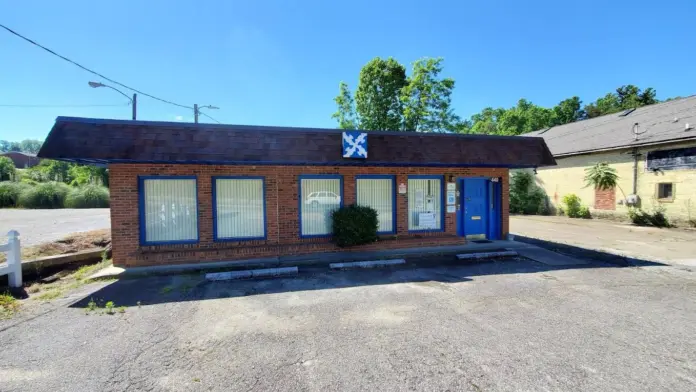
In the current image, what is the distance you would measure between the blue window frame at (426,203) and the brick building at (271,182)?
0.03m

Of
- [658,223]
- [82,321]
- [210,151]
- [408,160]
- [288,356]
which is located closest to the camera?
[288,356]

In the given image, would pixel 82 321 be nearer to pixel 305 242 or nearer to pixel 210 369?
pixel 210 369

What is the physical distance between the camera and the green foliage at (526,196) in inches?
867

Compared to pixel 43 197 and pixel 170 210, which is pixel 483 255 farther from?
pixel 43 197

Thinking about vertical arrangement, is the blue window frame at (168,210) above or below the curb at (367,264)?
above

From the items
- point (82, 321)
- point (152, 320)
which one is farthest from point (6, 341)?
point (152, 320)

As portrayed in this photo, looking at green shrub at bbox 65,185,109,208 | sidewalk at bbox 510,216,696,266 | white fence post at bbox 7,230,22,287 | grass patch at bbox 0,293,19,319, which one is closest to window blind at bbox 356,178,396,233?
sidewalk at bbox 510,216,696,266

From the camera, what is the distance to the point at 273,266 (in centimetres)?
808

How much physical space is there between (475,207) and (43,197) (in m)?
35.2

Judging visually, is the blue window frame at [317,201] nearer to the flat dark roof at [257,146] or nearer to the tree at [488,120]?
the flat dark roof at [257,146]

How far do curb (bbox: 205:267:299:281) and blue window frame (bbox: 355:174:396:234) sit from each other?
3344 mm

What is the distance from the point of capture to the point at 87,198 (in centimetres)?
2906

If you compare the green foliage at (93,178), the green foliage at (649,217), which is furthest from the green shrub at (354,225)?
the green foliage at (93,178)

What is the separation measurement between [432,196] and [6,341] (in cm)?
991
